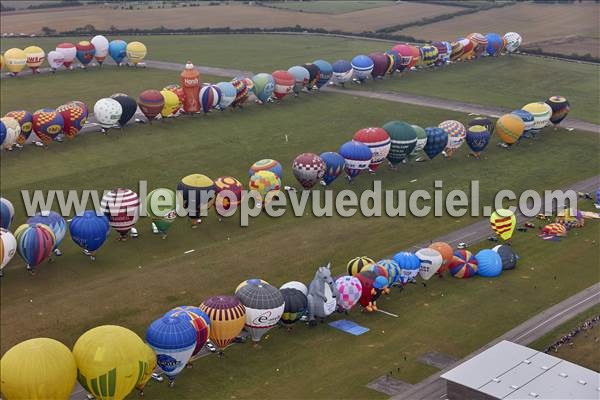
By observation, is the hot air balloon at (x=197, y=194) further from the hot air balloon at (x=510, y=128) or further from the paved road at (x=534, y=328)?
the hot air balloon at (x=510, y=128)

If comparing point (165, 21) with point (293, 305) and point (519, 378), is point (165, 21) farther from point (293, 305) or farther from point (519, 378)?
point (519, 378)

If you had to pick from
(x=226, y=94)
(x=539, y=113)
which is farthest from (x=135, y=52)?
(x=539, y=113)

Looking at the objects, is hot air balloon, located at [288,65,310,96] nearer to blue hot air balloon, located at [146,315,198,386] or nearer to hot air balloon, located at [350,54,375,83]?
hot air balloon, located at [350,54,375,83]

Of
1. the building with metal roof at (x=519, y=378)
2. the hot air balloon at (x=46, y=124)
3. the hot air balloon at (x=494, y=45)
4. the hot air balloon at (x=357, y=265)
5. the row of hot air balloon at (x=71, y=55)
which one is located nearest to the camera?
the building with metal roof at (x=519, y=378)

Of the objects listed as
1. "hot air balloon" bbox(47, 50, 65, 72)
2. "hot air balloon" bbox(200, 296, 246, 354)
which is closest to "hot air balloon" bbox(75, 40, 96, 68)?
"hot air balloon" bbox(47, 50, 65, 72)

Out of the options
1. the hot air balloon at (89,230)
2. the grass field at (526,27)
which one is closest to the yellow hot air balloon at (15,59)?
the hot air balloon at (89,230)
